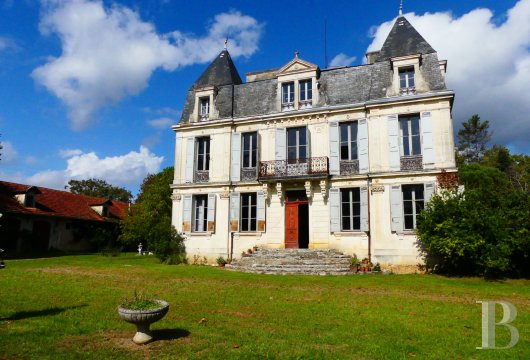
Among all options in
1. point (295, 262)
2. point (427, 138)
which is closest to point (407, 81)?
point (427, 138)

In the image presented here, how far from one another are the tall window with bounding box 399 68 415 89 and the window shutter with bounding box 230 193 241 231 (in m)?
10.0

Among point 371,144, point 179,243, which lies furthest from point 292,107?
point 179,243

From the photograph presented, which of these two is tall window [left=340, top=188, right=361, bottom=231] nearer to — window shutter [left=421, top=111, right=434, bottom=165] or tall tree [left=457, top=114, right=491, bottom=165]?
window shutter [left=421, top=111, right=434, bottom=165]

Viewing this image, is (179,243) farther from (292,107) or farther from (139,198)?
(139,198)

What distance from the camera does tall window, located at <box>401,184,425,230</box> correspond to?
17.0 meters

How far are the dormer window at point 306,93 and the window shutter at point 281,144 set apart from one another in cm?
177

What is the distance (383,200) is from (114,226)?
992 inches

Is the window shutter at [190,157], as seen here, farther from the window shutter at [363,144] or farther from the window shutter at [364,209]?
the window shutter at [364,209]

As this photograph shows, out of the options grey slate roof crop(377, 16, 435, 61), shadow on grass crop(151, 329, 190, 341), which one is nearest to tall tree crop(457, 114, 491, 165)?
grey slate roof crop(377, 16, 435, 61)

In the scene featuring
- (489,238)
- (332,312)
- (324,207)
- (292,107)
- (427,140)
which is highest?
(292,107)

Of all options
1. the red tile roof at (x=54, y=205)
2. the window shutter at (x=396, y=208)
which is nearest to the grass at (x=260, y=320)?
the window shutter at (x=396, y=208)

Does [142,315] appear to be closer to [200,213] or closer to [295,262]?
[295,262]

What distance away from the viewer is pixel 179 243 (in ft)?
67.7

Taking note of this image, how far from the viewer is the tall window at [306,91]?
20.0 m
